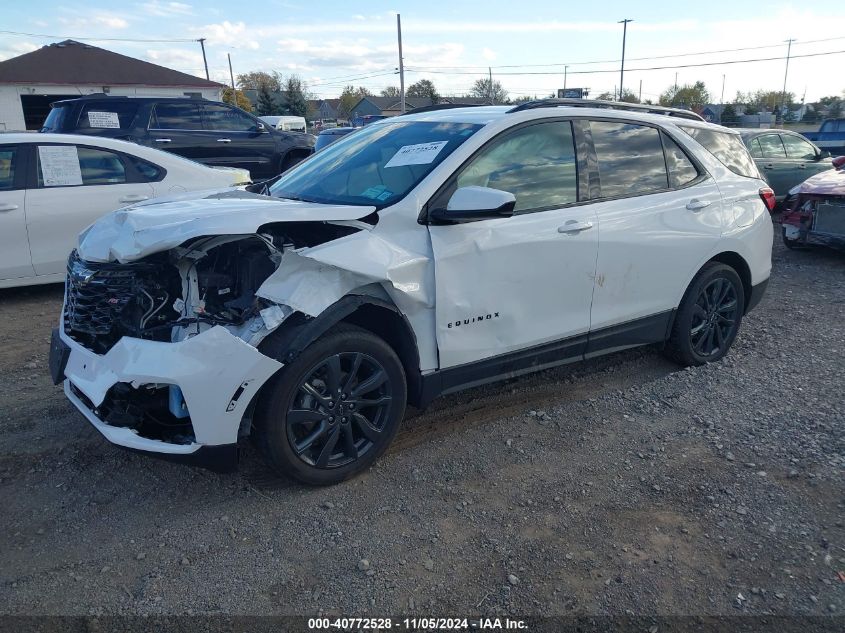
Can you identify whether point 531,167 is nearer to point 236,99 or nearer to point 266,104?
point 266,104

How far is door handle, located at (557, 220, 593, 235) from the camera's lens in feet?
12.6

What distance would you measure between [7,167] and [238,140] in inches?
236

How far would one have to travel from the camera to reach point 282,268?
304 cm

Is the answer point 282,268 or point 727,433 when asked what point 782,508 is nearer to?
point 727,433

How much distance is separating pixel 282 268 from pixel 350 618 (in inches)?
59.7

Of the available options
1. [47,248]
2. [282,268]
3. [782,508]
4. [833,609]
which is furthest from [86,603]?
[47,248]

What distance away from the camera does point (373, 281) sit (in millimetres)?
3188

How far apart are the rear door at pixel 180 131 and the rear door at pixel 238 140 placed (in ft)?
0.45

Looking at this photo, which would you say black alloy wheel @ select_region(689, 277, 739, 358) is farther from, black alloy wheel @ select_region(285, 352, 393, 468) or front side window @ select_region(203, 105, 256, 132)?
front side window @ select_region(203, 105, 256, 132)

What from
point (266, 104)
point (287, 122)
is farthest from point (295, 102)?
point (287, 122)

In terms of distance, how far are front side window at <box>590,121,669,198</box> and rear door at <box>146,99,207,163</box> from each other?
879 centimetres

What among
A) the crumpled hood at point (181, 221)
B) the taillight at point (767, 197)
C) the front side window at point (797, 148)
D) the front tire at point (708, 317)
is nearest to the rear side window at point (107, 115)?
the crumpled hood at point (181, 221)

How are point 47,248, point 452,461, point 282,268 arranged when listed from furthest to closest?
1. point 47,248
2. point 452,461
3. point 282,268

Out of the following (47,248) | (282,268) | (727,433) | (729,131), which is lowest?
(727,433)
